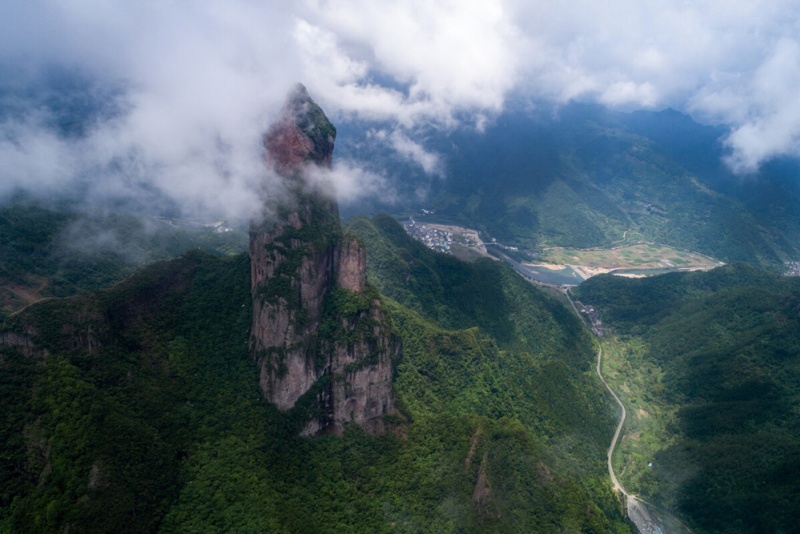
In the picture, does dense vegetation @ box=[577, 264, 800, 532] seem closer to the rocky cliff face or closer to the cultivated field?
the cultivated field

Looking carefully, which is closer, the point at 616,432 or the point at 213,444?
the point at 213,444


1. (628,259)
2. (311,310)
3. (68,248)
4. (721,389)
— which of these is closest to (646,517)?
(721,389)

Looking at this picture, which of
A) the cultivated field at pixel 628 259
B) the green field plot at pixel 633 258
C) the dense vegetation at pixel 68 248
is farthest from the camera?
the green field plot at pixel 633 258

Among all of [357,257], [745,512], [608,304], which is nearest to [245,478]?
[357,257]

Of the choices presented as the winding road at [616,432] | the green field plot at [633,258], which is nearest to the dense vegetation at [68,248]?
the winding road at [616,432]

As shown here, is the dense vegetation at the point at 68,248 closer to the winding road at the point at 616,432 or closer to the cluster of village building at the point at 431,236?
the cluster of village building at the point at 431,236

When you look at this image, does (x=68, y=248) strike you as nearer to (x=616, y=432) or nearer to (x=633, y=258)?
(x=616, y=432)

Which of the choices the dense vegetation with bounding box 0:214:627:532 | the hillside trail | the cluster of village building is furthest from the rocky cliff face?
the cluster of village building
